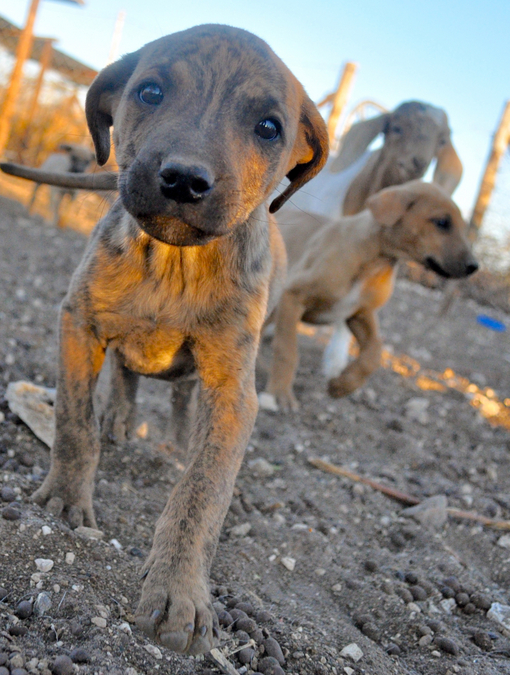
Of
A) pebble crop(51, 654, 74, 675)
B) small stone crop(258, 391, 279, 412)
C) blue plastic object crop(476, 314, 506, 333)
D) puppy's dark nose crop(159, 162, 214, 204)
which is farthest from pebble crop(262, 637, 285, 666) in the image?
blue plastic object crop(476, 314, 506, 333)

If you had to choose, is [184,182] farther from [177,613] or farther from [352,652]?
[352,652]

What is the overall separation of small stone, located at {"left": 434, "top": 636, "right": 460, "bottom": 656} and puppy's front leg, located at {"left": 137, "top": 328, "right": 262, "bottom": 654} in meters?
0.99

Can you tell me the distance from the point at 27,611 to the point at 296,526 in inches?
65.5

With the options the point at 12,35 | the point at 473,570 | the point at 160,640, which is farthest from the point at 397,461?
the point at 12,35

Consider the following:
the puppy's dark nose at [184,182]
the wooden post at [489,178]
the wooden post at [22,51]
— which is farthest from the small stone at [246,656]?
the wooden post at [22,51]

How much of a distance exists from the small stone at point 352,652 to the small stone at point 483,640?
644mm

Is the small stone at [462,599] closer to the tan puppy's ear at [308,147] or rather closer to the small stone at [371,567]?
the small stone at [371,567]

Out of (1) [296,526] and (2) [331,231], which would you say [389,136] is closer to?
(2) [331,231]

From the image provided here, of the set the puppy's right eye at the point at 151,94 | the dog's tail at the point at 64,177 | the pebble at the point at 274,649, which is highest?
the puppy's right eye at the point at 151,94

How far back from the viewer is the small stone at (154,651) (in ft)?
6.43

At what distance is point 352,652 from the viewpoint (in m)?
2.31

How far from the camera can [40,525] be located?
2373 mm

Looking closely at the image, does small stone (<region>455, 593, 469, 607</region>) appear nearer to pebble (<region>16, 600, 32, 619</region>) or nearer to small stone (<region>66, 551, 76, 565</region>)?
small stone (<region>66, 551, 76, 565</region>)

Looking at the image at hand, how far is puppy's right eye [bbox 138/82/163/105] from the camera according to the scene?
2467 millimetres
